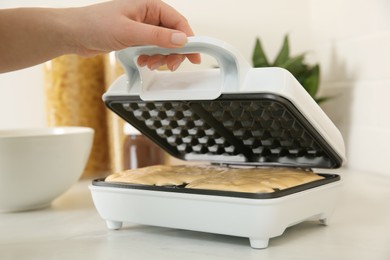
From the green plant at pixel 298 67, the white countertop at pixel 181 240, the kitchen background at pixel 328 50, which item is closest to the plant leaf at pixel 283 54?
the green plant at pixel 298 67

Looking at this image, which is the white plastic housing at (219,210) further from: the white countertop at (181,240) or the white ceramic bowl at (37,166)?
the white ceramic bowl at (37,166)

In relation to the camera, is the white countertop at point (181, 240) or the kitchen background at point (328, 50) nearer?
the white countertop at point (181, 240)

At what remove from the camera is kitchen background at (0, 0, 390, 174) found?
1.39 meters

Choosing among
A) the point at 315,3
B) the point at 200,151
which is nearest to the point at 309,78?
the point at 315,3

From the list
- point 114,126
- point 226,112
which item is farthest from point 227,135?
point 114,126

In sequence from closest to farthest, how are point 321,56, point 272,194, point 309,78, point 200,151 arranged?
point 272,194 → point 200,151 → point 309,78 → point 321,56

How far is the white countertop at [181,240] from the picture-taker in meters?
0.74

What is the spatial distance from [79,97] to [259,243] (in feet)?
3.01

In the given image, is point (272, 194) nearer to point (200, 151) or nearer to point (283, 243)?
point (283, 243)

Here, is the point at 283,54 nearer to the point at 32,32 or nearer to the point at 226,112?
the point at 226,112

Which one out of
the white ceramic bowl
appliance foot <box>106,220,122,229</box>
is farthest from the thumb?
the white ceramic bowl

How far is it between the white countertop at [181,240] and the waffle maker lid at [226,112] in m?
0.12

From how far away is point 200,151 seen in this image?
1.06 m

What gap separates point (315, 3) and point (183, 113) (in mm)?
1017
